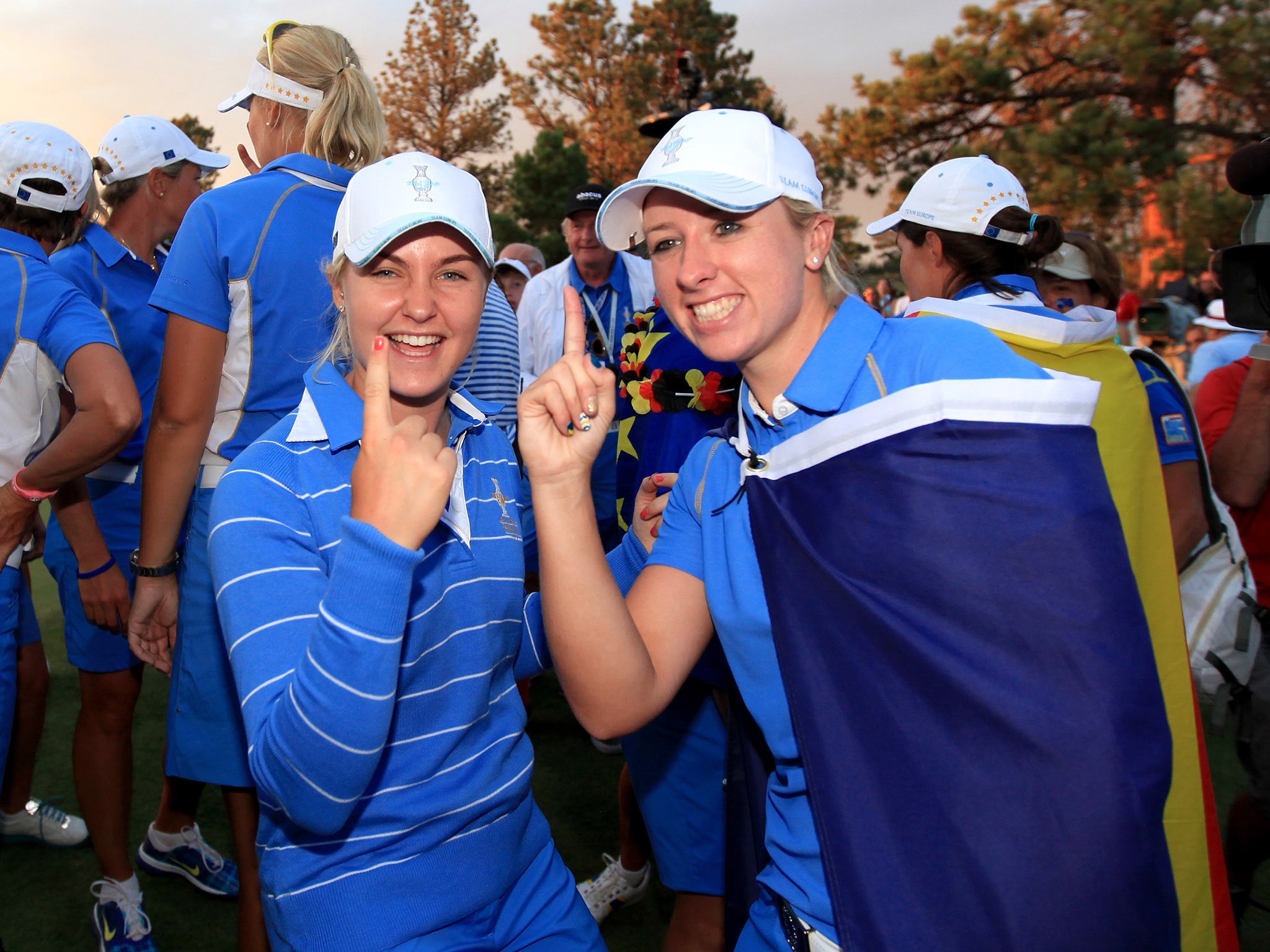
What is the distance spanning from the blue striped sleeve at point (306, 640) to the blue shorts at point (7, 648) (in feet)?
4.74

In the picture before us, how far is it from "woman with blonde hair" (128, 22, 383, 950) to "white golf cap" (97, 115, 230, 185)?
1.06m

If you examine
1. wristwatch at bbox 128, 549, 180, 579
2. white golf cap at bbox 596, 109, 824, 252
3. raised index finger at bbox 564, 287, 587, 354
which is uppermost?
white golf cap at bbox 596, 109, 824, 252

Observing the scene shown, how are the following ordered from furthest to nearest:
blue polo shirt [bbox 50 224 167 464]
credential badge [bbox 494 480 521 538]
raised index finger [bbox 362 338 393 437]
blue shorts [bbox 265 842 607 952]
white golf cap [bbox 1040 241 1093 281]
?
1. white golf cap [bbox 1040 241 1093 281]
2. blue polo shirt [bbox 50 224 167 464]
3. credential badge [bbox 494 480 521 538]
4. blue shorts [bbox 265 842 607 952]
5. raised index finger [bbox 362 338 393 437]

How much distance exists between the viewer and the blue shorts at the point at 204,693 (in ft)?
8.57

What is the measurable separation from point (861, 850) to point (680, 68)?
26.3 ft

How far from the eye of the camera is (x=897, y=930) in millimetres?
1413

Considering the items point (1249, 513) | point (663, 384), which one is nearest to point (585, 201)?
point (663, 384)

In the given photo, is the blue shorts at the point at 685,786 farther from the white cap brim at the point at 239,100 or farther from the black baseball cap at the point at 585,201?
the black baseball cap at the point at 585,201

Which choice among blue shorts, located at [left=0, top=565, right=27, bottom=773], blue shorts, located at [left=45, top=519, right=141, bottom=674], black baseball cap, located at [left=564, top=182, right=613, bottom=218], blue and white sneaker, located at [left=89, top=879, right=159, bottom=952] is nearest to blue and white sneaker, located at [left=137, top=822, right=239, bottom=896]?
blue and white sneaker, located at [left=89, top=879, right=159, bottom=952]

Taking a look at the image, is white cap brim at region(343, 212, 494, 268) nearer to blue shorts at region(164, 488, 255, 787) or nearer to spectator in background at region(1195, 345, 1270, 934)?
blue shorts at region(164, 488, 255, 787)

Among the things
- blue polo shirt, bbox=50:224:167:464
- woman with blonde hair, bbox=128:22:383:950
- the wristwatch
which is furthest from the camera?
blue polo shirt, bbox=50:224:167:464

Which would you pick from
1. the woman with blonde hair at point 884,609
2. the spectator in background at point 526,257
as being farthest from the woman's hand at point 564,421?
the spectator in background at point 526,257

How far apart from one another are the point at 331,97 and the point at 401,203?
48.3 inches

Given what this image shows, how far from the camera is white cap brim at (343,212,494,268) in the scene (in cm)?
176
